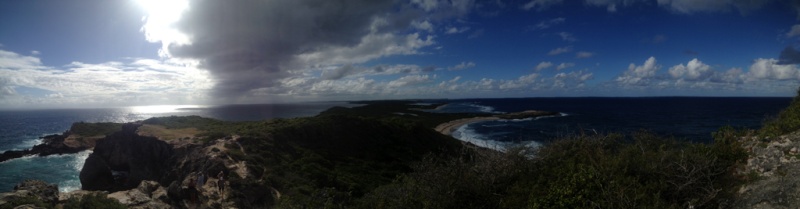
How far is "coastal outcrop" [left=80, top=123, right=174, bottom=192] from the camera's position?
3678cm

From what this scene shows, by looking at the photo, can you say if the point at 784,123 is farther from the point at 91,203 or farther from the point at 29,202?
the point at 29,202

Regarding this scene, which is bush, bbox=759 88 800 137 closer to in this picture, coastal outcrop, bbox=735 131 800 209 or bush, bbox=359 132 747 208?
coastal outcrop, bbox=735 131 800 209

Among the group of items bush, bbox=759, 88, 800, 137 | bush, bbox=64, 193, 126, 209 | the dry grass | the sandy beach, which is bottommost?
the sandy beach

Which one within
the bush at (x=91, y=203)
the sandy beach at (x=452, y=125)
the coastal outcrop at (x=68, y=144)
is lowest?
the sandy beach at (x=452, y=125)

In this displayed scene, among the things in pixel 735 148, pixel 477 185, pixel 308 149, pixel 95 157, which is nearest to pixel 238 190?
pixel 308 149

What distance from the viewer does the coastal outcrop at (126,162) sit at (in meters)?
36.8

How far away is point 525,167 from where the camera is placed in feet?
37.0

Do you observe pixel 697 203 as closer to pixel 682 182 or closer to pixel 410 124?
pixel 682 182

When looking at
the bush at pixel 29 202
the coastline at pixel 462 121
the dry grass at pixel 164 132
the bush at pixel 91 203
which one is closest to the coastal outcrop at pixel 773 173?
the bush at pixel 91 203

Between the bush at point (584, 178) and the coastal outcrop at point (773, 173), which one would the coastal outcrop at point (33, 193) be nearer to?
the bush at point (584, 178)

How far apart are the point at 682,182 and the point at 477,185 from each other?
4977 millimetres

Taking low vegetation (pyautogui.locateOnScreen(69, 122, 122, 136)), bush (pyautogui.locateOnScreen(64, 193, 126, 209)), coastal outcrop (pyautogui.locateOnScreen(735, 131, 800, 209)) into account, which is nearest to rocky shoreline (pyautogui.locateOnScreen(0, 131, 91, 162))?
low vegetation (pyautogui.locateOnScreen(69, 122, 122, 136))

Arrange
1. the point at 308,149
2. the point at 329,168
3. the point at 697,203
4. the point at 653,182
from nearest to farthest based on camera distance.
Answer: the point at 697,203 → the point at 653,182 → the point at 329,168 → the point at 308,149

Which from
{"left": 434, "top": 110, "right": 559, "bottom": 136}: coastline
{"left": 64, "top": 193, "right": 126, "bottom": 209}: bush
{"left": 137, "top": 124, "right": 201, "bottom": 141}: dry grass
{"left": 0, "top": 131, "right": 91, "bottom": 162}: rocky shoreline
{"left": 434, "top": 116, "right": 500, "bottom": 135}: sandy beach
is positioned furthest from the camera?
{"left": 434, "top": 110, "right": 559, "bottom": 136}: coastline
